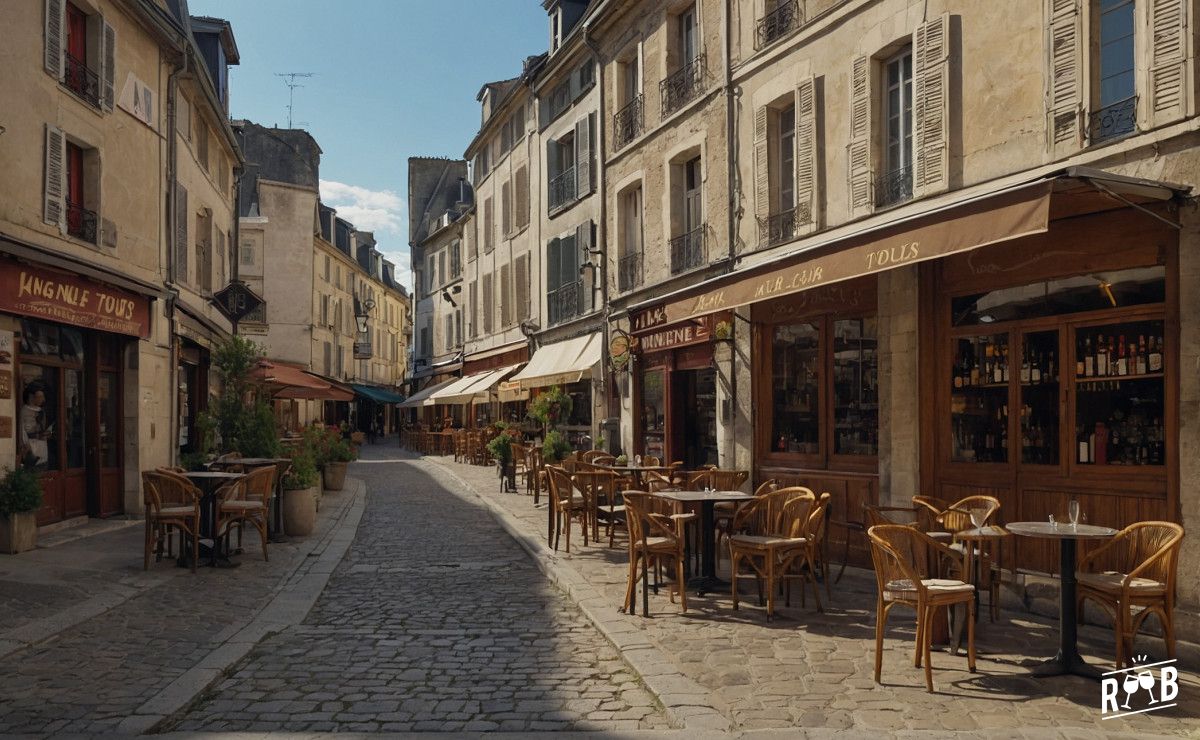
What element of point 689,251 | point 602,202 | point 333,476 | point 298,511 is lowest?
point 333,476

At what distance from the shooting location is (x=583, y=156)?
19000mm

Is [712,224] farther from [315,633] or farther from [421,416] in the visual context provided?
[421,416]

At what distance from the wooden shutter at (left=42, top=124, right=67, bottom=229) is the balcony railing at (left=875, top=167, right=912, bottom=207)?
8.83 metres

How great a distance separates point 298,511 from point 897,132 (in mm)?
7539

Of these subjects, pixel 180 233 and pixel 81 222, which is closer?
A: pixel 81 222

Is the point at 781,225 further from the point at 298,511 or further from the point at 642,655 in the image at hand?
the point at 642,655

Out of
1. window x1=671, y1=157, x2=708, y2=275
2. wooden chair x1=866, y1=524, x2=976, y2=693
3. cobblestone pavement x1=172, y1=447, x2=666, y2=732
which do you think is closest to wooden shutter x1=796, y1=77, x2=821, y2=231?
window x1=671, y1=157, x2=708, y2=275

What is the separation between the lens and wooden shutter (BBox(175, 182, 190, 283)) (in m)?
14.7

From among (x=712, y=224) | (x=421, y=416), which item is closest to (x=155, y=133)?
(x=712, y=224)

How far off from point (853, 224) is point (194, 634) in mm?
6960

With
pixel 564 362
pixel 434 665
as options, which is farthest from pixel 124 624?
pixel 564 362

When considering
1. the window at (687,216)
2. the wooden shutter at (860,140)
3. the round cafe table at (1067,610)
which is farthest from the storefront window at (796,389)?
the round cafe table at (1067,610)

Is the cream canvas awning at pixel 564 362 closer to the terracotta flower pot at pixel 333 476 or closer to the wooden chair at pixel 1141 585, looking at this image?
the terracotta flower pot at pixel 333 476

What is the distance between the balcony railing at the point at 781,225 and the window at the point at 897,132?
119 cm
